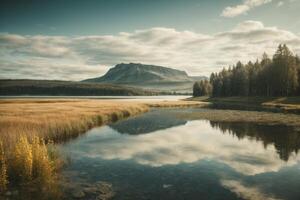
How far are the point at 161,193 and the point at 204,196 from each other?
2.33 metres

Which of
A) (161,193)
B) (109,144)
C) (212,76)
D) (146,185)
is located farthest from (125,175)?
(212,76)

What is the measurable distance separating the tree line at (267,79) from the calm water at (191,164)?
219 ft

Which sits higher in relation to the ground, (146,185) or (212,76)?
(212,76)

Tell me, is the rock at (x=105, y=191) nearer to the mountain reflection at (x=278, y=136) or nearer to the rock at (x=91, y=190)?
the rock at (x=91, y=190)

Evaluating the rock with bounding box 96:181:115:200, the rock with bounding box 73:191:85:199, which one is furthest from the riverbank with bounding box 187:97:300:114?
the rock with bounding box 73:191:85:199

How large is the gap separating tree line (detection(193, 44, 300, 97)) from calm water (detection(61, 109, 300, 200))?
66.7m

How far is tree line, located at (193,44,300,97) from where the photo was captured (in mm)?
92625

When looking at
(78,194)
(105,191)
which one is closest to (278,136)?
(105,191)

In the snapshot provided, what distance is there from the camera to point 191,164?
20.6 metres

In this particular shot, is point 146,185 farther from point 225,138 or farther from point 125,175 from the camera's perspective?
point 225,138

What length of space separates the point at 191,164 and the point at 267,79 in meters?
90.2

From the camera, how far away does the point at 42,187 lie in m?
14.8

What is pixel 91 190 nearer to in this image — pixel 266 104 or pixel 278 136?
pixel 278 136

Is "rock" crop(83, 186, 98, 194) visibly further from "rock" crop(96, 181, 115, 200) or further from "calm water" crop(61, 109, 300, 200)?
"calm water" crop(61, 109, 300, 200)
